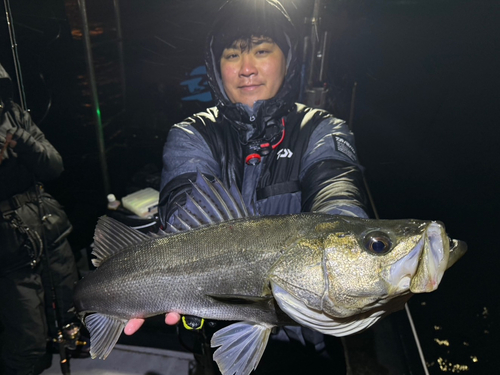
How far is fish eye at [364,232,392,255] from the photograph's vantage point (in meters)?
1.25

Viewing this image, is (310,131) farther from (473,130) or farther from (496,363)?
(473,130)

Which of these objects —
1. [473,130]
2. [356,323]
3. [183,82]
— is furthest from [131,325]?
[473,130]

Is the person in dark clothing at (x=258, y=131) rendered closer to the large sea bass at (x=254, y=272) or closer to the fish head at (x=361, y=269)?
A: the large sea bass at (x=254, y=272)

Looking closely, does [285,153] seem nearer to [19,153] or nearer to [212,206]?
[212,206]

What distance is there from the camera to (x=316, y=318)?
4.52ft

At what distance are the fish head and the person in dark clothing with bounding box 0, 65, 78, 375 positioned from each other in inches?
118

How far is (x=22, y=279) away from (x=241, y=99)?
2889 mm

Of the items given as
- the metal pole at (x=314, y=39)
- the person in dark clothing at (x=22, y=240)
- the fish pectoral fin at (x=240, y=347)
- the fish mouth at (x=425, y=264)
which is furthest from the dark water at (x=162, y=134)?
the fish mouth at (x=425, y=264)

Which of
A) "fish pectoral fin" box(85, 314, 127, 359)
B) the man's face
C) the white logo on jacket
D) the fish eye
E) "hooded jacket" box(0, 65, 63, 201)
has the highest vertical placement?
the man's face

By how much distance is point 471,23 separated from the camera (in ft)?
117

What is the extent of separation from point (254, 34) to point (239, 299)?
2.14 meters

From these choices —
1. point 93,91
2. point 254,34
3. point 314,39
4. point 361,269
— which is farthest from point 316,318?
point 314,39

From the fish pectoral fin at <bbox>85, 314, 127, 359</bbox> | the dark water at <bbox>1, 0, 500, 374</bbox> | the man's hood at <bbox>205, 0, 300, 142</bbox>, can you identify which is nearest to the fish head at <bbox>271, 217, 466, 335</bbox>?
the fish pectoral fin at <bbox>85, 314, 127, 359</bbox>

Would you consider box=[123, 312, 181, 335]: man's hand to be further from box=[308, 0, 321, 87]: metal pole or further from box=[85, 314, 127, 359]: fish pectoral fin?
box=[308, 0, 321, 87]: metal pole
